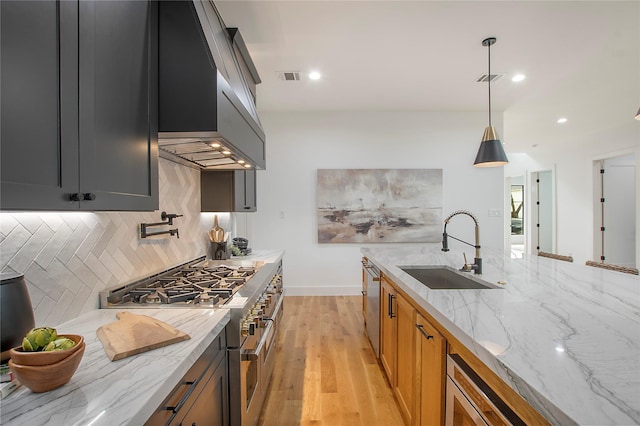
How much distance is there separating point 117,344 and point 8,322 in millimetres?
271

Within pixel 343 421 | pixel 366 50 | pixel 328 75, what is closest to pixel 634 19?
pixel 366 50

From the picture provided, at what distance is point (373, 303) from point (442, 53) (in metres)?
2.42

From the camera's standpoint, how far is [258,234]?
4836 mm

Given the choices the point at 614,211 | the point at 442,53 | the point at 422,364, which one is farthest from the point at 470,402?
the point at 614,211

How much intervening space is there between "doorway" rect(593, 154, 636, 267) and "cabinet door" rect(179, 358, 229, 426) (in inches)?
280

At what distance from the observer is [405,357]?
1793 mm

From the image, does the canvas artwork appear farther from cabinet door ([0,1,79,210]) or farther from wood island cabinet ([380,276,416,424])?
cabinet door ([0,1,79,210])

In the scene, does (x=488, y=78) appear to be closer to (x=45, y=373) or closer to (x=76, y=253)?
(x=76, y=253)

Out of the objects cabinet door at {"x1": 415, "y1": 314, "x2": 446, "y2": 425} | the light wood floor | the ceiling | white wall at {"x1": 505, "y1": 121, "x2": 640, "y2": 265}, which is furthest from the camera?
white wall at {"x1": 505, "y1": 121, "x2": 640, "y2": 265}

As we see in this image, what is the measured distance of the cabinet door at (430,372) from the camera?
1.25 metres

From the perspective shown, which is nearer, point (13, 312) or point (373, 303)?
point (13, 312)

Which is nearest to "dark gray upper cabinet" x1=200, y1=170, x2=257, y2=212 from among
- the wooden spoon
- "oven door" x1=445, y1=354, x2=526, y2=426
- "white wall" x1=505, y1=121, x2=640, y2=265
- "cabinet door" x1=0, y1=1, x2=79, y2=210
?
the wooden spoon

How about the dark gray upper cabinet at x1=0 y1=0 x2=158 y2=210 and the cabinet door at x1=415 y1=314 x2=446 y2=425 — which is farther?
the cabinet door at x1=415 y1=314 x2=446 y2=425

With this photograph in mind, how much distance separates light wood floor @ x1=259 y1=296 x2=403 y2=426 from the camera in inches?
79.9
